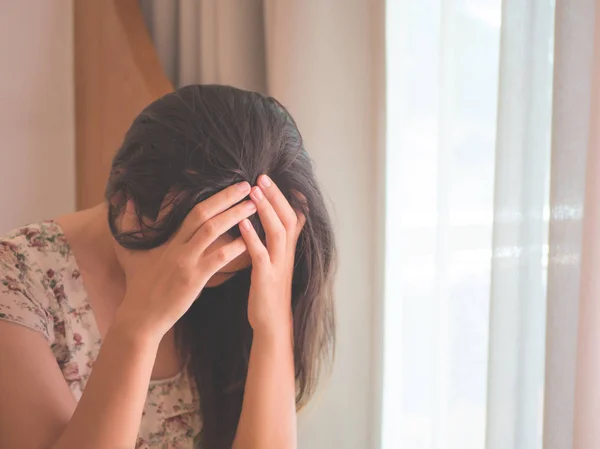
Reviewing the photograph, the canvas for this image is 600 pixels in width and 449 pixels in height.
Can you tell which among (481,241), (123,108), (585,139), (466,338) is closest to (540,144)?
(585,139)

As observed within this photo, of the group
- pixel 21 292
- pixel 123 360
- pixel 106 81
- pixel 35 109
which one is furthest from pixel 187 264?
→ pixel 35 109

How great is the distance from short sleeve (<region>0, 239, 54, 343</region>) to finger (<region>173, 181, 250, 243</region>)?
0.25 m

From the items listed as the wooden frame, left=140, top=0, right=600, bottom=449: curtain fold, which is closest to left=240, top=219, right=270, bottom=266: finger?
left=140, top=0, right=600, bottom=449: curtain fold

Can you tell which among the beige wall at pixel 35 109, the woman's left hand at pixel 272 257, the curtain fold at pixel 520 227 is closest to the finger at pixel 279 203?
the woman's left hand at pixel 272 257

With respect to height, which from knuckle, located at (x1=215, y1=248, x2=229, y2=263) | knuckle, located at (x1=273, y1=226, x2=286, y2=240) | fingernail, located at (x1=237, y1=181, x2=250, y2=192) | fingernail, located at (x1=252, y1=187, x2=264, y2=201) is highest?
fingernail, located at (x1=237, y1=181, x2=250, y2=192)

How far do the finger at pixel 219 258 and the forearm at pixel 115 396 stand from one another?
0.11m

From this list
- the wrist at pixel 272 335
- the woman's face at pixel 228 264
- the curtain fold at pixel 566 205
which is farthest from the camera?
the wrist at pixel 272 335

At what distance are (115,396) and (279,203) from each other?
311 millimetres

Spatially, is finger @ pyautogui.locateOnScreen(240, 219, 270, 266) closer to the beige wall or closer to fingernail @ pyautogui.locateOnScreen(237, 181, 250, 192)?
fingernail @ pyautogui.locateOnScreen(237, 181, 250, 192)

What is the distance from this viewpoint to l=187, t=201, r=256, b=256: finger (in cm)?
80

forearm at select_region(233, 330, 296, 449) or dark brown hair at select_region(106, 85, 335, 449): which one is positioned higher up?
dark brown hair at select_region(106, 85, 335, 449)

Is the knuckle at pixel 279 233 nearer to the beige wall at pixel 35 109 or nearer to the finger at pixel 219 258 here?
the finger at pixel 219 258

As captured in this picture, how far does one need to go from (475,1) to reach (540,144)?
247mm

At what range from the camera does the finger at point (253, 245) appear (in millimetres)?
847
